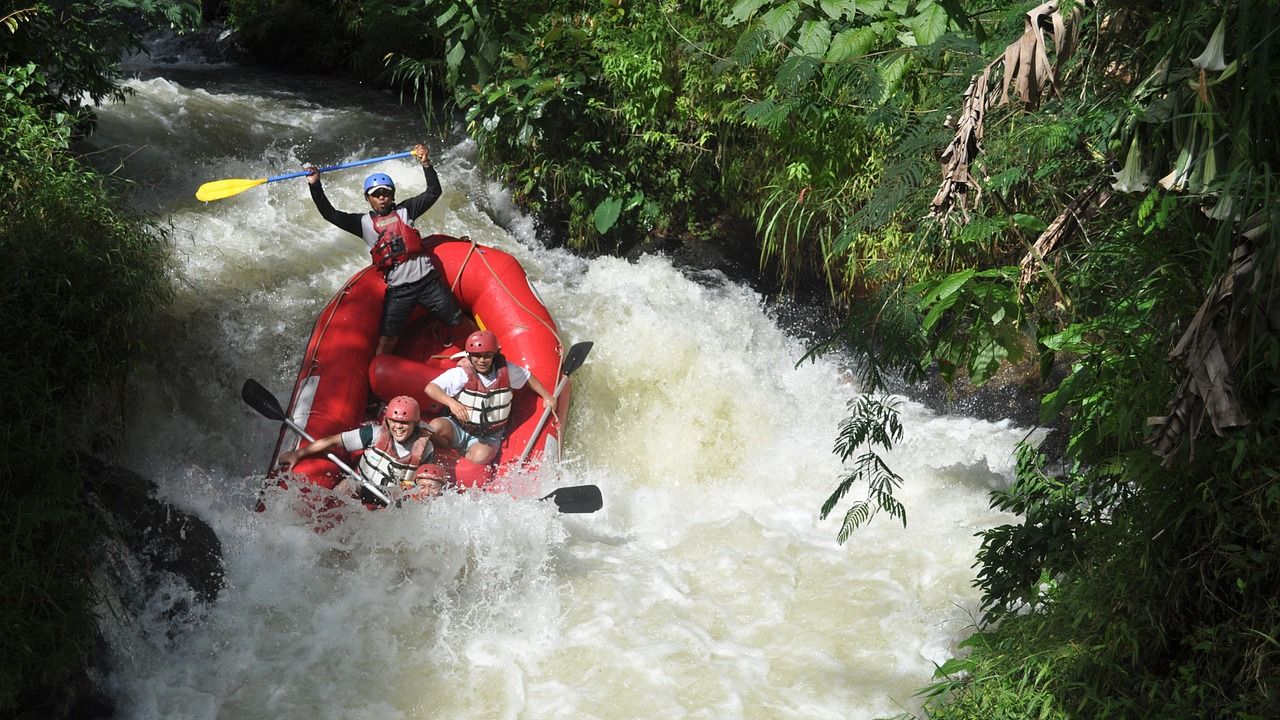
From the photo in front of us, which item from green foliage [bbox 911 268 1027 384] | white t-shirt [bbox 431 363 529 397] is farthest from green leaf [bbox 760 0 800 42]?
white t-shirt [bbox 431 363 529 397]

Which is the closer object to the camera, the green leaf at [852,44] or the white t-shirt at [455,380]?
the green leaf at [852,44]

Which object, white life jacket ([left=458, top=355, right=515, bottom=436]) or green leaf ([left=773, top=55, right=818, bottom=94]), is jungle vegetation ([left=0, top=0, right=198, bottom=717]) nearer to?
white life jacket ([left=458, top=355, right=515, bottom=436])

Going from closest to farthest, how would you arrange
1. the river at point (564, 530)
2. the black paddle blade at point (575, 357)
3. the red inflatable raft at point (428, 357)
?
the river at point (564, 530), the red inflatable raft at point (428, 357), the black paddle blade at point (575, 357)

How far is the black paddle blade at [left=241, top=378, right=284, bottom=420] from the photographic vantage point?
4.67 m

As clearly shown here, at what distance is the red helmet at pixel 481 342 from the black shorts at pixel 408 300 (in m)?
0.63

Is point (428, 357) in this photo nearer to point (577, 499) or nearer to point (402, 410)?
point (402, 410)

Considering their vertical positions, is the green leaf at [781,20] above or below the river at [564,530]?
above

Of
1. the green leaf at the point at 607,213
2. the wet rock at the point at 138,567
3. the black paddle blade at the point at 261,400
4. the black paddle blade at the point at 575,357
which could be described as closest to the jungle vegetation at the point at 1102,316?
the wet rock at the point at 138,567

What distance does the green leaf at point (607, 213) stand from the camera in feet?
22.0

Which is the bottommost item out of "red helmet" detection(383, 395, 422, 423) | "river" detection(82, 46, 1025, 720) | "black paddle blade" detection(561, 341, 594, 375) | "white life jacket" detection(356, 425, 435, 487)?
"river" detection(82, 46, 1025, 720)

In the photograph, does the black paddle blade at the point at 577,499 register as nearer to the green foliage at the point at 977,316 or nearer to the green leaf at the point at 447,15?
the green foliage at the point at 977,316

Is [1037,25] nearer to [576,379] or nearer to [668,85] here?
[576,379]

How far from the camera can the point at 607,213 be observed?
673 centimetres

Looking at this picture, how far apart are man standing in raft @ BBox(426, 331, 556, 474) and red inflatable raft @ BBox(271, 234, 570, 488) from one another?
86 mm
